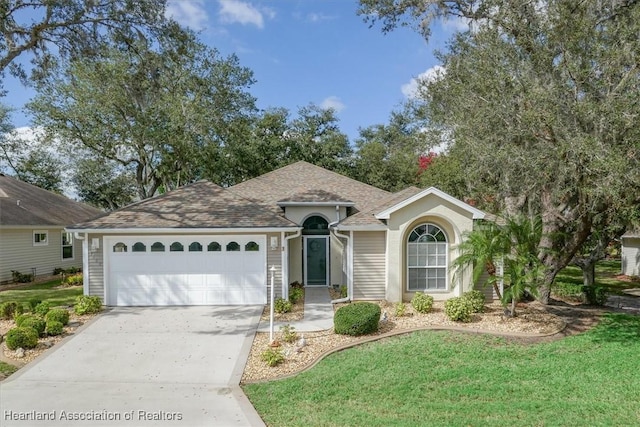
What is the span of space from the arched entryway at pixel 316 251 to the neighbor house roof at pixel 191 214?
9.76 feet

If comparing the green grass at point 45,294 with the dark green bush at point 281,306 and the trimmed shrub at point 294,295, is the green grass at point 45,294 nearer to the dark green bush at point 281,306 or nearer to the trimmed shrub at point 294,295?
the dark green bush at point 281,306

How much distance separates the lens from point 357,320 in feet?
33.1

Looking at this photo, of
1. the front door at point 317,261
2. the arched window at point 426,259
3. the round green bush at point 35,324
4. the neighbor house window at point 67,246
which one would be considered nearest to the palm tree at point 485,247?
the arched window at point 426,259

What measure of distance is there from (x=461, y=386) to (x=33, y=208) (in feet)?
73.3

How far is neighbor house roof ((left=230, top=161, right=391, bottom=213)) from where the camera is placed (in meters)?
17.8

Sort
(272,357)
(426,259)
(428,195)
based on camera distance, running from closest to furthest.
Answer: (272,357) < (428,195) < (426,259)

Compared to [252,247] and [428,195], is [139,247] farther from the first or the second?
[428,195]

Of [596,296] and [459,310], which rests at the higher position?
[459,310]

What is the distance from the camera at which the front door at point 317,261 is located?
55.8 ft

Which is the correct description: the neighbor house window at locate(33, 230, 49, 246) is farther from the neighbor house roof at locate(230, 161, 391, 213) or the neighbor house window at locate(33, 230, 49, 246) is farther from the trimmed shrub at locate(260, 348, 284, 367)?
the trimmed shrub at locate(260, 348, 284, 367)


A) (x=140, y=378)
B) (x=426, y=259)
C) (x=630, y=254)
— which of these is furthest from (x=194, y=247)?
(x=630, y=254)

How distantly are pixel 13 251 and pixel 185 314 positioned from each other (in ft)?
40.1

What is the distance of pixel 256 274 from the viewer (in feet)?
44.7

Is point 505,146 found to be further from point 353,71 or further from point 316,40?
point 353,71
